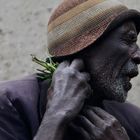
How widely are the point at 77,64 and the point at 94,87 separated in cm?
19

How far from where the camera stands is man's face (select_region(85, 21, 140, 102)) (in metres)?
4.40

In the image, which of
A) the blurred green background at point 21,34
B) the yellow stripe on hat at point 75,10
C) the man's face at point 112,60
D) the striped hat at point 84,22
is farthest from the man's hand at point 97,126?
the blurred green background at point 21,34

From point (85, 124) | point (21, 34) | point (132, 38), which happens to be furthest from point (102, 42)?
point (21, 34)

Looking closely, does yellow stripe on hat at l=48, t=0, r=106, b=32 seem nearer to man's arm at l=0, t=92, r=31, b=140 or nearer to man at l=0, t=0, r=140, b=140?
man at l=0, t=0, r=140, b=140

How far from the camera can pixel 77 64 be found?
4.38 m

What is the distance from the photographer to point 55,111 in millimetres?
4172

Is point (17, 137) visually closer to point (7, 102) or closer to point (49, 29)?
point (7, 102)

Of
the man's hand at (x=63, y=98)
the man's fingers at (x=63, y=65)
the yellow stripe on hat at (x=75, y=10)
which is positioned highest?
the yellow stripe on hat at (x=75, y=10)

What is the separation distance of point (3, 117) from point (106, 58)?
2.39 feet

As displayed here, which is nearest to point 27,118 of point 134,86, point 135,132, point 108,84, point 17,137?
point 17,137

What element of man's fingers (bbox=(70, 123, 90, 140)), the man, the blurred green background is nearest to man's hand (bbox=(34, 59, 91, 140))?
the man

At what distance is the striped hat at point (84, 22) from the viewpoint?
439cm

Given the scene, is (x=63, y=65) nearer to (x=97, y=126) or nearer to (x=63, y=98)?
(x=63, y=98)

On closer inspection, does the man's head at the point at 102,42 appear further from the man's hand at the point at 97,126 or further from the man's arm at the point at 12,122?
the man's arm at the point at 12,122
